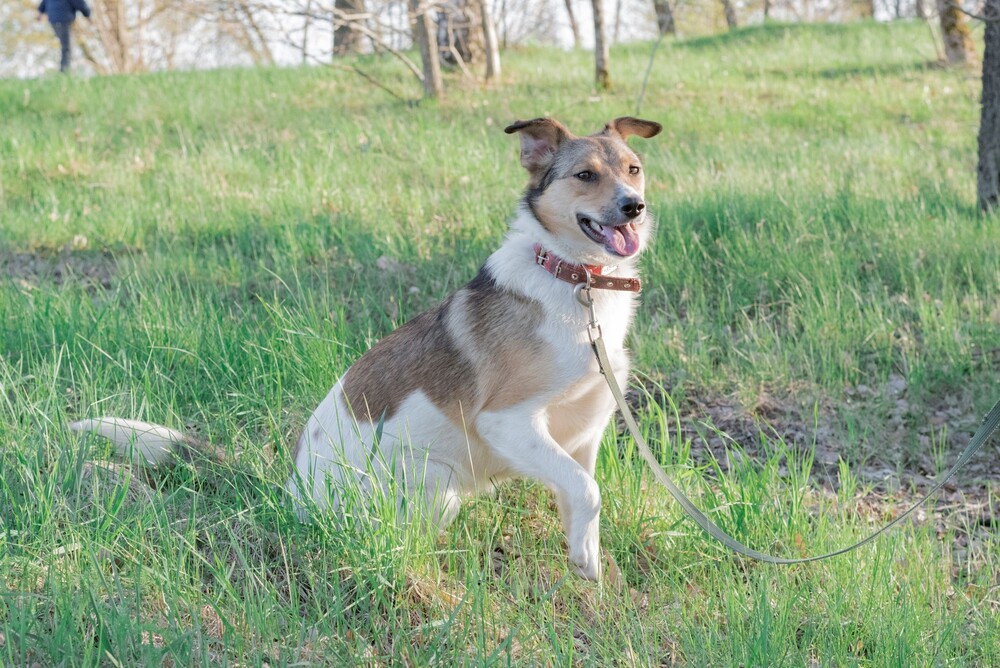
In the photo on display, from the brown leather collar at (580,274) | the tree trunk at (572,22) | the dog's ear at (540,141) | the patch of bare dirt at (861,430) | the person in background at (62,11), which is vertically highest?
the tree trunk at (572,22)

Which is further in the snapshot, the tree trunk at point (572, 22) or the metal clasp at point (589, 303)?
the tree trunk at point (572, 22)

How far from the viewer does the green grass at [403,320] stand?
273 cm

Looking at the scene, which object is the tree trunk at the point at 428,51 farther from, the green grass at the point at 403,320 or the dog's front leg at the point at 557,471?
the dog's front leg at the point at 557,471

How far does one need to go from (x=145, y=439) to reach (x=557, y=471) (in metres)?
1.67

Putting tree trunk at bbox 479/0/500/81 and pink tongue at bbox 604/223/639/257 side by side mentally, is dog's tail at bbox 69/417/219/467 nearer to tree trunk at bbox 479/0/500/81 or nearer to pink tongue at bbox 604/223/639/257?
pink tongue at bbox 604/223/639/257

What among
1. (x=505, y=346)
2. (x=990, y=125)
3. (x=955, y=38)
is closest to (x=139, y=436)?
(x=505, y=346)

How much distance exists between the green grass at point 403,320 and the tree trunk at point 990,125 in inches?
8.6

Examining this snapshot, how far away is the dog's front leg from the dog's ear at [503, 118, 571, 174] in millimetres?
1082

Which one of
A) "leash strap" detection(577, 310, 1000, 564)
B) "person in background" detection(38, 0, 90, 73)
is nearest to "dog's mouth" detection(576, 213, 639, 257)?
"leash strap" detection(577, 310, 1000, 564)

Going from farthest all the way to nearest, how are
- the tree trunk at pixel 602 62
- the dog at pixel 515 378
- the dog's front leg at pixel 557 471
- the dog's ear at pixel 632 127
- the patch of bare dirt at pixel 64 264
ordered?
the tree trunk at pixel 602 62, the patch of bare dirt at pixel 64 264, the dog's ear at pixel 632 127, the dog at pixel 515 378, the dog's front leg at pixel 557 471

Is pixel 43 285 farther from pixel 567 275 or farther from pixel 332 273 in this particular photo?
pixel 567 275

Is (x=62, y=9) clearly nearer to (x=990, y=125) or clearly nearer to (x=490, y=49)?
(x=490, y=49)

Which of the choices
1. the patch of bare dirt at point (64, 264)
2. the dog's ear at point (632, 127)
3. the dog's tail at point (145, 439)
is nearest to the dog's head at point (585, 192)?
the dog's ear at point (632, 127)

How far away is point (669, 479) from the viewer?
3.12 meters
